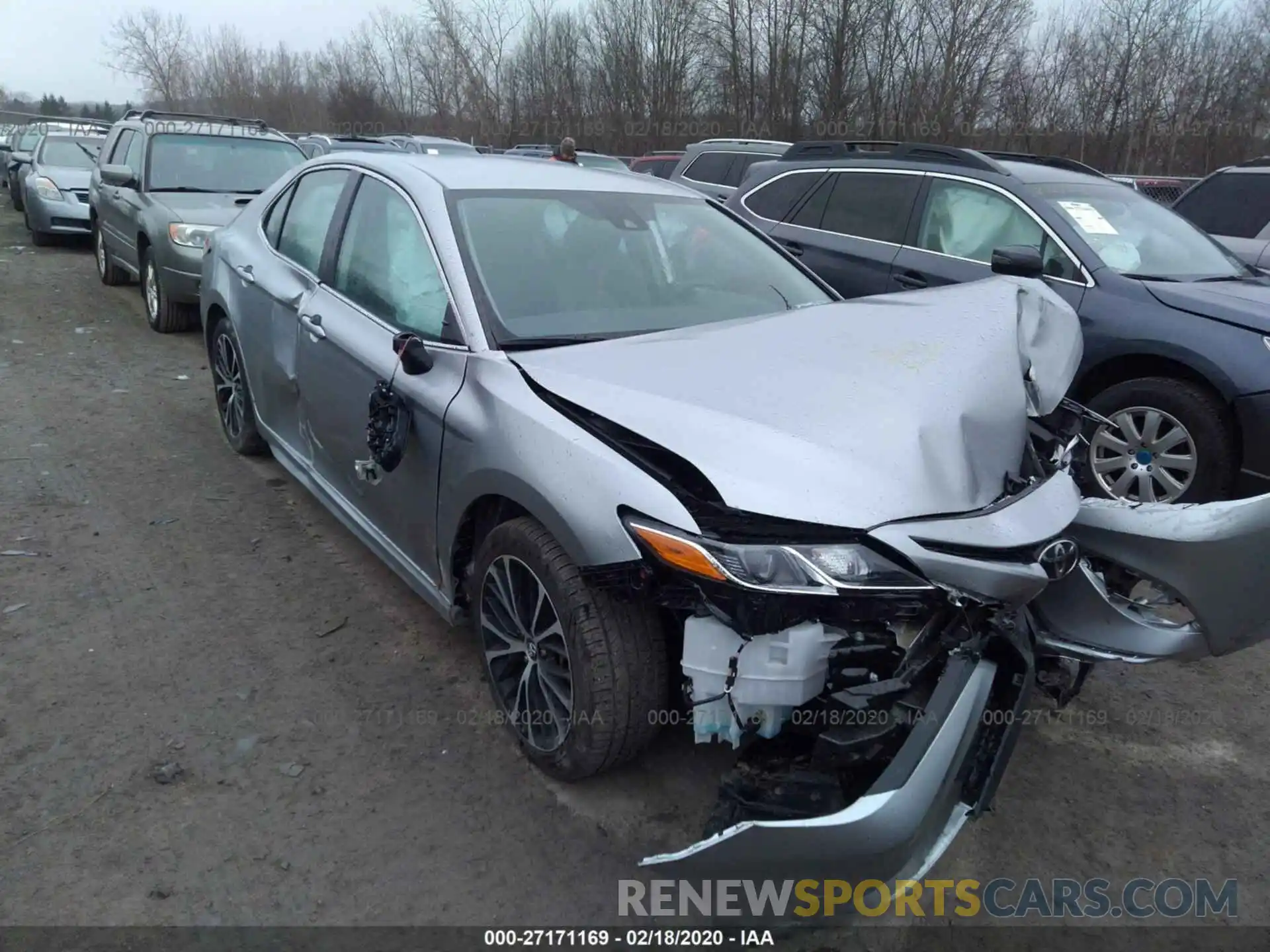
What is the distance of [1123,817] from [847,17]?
93.9ft

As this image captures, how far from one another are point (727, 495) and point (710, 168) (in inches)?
414

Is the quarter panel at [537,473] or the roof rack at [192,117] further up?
the roof rack at [192,117]

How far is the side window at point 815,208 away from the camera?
22.4 feet

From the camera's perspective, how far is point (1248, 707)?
359 cm

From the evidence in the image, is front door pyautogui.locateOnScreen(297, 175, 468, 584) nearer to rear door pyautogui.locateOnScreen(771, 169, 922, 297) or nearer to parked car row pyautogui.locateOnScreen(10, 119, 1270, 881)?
parked car row pyautogui.locateOnScreen(10, 119, 1270, 881)

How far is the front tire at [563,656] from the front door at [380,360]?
1.42 ft

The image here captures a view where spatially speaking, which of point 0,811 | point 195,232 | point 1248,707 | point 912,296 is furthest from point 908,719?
point 195,232

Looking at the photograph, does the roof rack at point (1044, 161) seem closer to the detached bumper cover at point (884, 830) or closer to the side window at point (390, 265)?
the side window at point (390, 265)

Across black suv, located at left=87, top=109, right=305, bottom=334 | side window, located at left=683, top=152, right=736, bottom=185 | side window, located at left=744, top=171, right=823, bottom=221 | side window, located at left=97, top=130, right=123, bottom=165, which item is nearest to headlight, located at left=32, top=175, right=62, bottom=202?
side window, located at left=97, top=130, right=123, bottom=165

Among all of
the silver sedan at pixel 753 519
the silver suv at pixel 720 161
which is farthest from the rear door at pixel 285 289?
the silver suv at pixel 720 161

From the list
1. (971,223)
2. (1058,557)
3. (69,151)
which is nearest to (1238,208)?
(971,223)

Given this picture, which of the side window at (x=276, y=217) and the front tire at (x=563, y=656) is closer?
the front tire at (x=563, y=656)

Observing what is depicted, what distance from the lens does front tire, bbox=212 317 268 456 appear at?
16.8ft

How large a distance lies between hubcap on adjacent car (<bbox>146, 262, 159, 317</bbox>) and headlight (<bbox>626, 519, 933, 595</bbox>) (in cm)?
765
